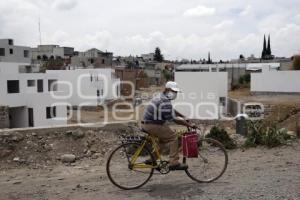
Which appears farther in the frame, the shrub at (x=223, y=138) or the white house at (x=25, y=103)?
the white house at (x=25, y=103)

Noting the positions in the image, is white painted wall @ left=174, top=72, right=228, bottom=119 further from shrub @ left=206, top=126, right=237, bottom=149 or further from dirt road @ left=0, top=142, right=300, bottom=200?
dirt road @ left=0, top=142, right=300, bottom=200

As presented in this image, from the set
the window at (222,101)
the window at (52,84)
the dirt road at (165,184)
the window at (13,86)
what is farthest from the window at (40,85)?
the dirt road at (165,184)

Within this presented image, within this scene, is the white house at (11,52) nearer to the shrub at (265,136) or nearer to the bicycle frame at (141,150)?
the shrub at (265,136)

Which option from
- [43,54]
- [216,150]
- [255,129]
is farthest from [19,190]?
[43,54]

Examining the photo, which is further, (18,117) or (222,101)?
(222,101)

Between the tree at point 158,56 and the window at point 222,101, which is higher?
the tree at point 158,56

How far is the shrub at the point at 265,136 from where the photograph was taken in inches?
349

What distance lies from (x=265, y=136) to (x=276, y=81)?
102 feet

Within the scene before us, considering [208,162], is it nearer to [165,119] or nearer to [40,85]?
[165,119]

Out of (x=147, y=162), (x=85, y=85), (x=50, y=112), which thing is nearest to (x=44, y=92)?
(x=50, y=112)

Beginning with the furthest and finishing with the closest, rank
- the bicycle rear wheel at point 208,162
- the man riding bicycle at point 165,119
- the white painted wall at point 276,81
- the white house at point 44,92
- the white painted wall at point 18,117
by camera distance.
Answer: the white painted wall at point 276,81 → the white painted wall at point 18,117 → the white house at point 44,92 → the bicycle rear wheel at point 208,162 → the man riding bicycle at point 165,119

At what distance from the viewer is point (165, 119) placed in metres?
5.65

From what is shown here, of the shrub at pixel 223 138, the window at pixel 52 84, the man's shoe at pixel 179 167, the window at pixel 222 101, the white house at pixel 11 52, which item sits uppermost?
the white house at pixel 11 52

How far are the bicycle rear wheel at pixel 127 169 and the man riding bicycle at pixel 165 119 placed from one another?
275mm
